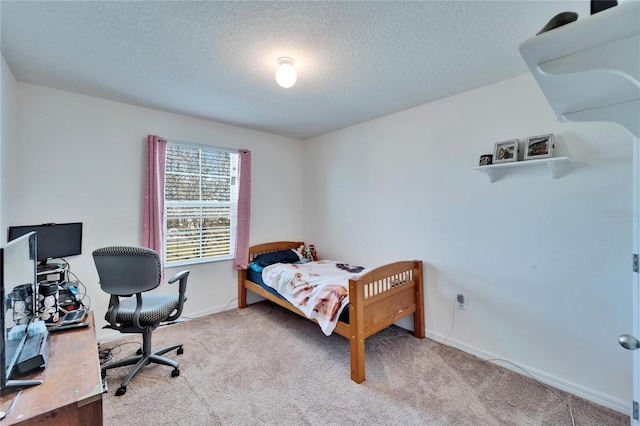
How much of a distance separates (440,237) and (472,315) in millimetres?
735

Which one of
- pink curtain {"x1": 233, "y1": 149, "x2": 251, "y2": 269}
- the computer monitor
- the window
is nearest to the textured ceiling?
the window

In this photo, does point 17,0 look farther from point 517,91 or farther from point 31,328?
point 517,91

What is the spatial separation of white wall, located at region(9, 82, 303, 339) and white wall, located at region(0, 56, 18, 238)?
105 mm

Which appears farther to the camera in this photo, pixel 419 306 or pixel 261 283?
pixel 261 283

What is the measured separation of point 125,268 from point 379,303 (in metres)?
1.97

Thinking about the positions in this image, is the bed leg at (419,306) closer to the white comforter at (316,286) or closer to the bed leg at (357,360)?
the white comforter at (316,286)

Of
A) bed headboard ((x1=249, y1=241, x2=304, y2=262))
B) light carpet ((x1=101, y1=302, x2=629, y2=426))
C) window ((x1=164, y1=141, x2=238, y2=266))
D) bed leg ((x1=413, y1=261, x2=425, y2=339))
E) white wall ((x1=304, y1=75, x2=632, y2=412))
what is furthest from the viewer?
bed headboard ((x1=249, y1=241, x2=304, y2=262))

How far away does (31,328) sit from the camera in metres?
1.40

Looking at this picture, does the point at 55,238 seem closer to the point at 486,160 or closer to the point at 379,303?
the point at 379,303

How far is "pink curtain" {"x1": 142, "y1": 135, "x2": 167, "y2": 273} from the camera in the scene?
2859mm

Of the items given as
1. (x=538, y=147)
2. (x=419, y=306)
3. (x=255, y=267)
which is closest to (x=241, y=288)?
(x=255, y=267)

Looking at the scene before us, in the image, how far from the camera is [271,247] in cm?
389

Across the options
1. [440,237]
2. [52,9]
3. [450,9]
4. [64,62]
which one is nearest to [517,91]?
[450,9]

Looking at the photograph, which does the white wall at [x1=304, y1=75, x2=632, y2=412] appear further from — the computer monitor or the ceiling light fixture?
the computer monitor
